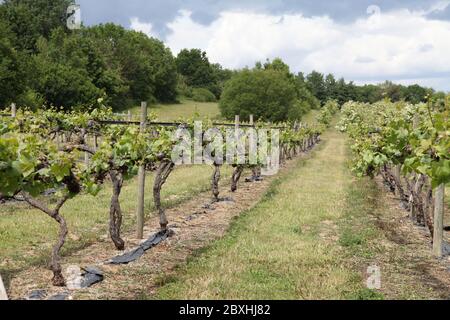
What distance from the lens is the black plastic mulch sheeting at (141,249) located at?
25.9ft

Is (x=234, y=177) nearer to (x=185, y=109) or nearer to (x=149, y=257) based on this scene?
(x=149, y=257)

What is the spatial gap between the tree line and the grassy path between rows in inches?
1054

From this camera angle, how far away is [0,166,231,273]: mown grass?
28.5 feet

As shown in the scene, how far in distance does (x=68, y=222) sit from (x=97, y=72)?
184ft

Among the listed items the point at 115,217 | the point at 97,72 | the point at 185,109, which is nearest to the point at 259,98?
the point at 185,109

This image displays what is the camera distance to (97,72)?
6450 cm

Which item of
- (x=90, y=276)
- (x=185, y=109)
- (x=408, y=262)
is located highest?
(x=185, y=109)

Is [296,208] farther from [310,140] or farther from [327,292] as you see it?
[310,140]

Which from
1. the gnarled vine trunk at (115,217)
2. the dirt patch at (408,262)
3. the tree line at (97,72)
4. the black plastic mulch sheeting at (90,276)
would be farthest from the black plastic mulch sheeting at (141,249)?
the tree line at (97,72)

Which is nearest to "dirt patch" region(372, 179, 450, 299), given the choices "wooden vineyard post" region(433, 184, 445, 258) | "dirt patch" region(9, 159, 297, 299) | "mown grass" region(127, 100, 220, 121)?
"wooden vineyard post" region(433, 184, 445, 258)

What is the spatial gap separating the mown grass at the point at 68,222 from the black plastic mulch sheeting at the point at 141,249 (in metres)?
1.16

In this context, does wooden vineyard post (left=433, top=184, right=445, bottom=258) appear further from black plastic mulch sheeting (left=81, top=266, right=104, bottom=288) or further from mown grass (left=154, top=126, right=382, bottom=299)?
black plastic mulch sheeting (left=81, top=266, right=104, bottom=288)

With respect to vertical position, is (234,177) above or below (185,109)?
below
